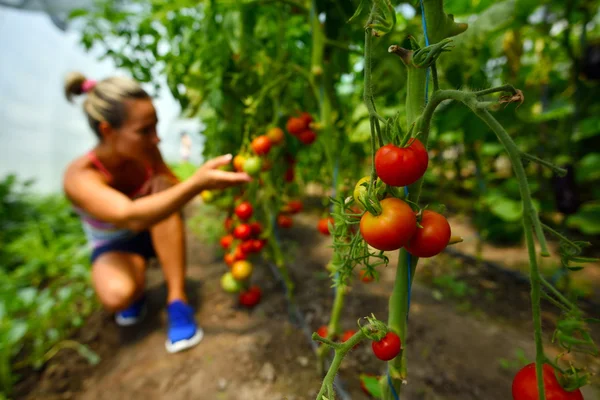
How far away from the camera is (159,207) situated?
955mm

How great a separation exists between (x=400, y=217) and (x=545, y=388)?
0.77 ft

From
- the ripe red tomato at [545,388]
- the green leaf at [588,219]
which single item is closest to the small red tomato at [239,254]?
the ripe red tomato at [545,388]

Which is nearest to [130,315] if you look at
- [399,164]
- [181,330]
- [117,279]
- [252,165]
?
[117,279]

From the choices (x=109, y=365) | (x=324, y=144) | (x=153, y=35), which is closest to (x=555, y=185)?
(x=324, y=144)

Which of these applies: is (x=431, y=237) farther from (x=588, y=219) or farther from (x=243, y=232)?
(x=588, y=219)

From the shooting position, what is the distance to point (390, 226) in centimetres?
33

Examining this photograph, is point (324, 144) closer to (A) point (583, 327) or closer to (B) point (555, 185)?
(A) point (583, 327)

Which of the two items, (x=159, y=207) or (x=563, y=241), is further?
(x=159, y=207)

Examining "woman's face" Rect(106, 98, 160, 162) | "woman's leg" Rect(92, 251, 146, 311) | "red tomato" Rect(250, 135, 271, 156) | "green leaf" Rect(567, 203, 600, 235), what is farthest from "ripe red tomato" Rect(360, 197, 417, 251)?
"green leaf" Rect(567, 203, 600, 235)

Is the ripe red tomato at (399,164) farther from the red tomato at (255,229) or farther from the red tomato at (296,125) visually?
Result: the red tomato at (255,229)

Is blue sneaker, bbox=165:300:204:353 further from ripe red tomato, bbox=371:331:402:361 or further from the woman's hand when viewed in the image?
ripe red tomato, bbox=371:331:402:361

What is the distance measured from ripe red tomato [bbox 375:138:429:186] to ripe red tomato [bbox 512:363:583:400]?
244mm

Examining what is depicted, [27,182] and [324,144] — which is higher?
[324,144]

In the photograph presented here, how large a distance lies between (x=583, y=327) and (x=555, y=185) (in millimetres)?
1515
